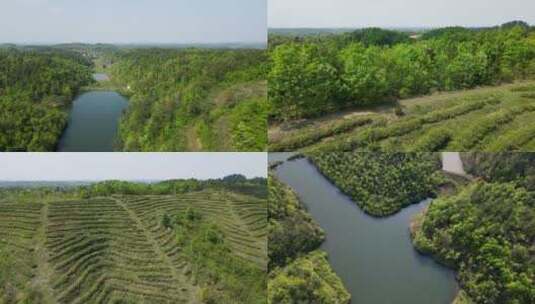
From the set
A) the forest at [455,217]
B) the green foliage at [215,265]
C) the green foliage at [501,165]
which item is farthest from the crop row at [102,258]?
the green foliage at [501,165]

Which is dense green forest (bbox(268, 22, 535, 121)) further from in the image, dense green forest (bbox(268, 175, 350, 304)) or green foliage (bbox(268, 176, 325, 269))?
dense green forest (bbox(268, 175, 350, 304))

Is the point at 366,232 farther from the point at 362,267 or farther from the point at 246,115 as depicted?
the point at 246,115

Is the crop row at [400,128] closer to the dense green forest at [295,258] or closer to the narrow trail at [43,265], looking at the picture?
the dense green forest at [295,258]

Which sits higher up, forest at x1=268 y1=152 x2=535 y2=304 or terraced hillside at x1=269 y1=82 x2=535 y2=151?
terraced hillside at x1=269 y1=82 x2=535 y2=151

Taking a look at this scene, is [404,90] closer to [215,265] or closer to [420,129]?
[420,129]

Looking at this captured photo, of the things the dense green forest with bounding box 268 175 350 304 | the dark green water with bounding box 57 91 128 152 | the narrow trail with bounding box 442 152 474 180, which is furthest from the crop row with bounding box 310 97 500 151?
the dark green water with bounding box 57 91 128 152

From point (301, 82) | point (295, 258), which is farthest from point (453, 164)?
point (295, 258)
